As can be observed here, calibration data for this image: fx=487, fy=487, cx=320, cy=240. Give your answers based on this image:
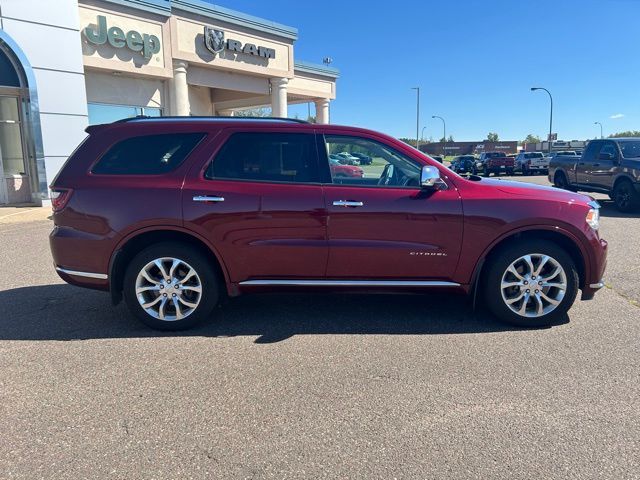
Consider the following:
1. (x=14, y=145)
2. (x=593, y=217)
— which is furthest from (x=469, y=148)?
(x=593, y=217)

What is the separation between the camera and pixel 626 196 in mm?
12125

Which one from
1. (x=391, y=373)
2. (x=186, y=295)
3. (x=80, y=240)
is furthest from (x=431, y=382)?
(x=80, y=240)

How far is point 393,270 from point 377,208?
1.89ft

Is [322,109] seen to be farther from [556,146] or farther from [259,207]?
[556,146]

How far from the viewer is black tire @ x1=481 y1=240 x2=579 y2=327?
4363 mm

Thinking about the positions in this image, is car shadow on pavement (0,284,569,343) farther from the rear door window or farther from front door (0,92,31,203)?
front door (0,92,31,203)

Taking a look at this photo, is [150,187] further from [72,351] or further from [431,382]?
[431,382]

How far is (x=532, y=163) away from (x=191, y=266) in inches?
1299

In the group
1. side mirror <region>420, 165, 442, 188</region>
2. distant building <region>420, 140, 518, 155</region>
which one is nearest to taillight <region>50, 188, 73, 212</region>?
side mirror <region>420, 165, 442, 188</region>

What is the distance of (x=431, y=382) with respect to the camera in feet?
11.3

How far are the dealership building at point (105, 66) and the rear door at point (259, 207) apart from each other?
11448mm

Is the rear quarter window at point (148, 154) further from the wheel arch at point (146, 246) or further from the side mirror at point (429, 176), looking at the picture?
the side mirror at point (429, 176)

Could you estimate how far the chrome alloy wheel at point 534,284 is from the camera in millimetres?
4391

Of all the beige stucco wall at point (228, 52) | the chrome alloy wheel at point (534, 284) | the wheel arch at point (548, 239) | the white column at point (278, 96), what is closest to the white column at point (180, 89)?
the beige stucco wall at point (228, 52)
